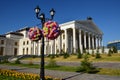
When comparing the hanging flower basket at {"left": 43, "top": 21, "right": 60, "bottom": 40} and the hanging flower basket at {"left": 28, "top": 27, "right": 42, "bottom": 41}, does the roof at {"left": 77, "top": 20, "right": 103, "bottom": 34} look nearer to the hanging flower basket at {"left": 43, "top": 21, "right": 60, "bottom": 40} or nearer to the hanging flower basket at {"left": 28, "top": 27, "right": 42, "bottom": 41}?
the hanging flower basket at {"left": 28, "top": 27, "right": 42, "bottom": 41}

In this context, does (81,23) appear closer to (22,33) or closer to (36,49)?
(36,49)

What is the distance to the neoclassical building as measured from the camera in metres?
53.8

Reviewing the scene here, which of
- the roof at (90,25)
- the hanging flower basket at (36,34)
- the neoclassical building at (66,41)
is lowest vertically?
the hanging flower basket at (36,34)

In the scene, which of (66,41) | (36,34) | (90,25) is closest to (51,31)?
(36,34)

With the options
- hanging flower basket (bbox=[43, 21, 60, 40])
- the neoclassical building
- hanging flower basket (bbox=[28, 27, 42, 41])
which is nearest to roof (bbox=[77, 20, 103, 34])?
the neoclassical building

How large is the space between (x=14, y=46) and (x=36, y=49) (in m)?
12.5

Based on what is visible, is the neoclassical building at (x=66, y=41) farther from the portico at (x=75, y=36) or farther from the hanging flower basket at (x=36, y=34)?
the hanging flower basket at (x=36, y=34)

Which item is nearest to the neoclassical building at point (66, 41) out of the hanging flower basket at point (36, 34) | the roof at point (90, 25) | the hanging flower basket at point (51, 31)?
the roof at point (90, 25)

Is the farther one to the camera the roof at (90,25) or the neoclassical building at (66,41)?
the roof at (90,25)

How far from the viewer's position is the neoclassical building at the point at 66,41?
176 ft

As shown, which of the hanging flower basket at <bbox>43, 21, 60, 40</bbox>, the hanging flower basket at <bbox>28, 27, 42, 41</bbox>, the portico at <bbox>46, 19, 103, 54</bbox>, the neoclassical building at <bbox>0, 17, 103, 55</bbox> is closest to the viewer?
the hanging flower basket at <bbox>43, 21, 60, 40</bbox>

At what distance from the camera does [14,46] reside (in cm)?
6906

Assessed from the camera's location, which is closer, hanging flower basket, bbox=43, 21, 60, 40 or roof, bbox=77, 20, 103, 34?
hanging flower basket, bbox=43, 21, 60, 40

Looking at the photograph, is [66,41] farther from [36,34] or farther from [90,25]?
[36,34]
